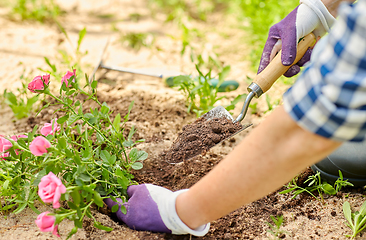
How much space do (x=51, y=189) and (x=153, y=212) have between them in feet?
1.44

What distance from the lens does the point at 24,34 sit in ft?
10.2

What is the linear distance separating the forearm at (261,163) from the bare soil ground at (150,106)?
1.22 ft

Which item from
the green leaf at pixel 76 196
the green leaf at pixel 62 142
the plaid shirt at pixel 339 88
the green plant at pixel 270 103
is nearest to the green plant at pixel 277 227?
the plaid shirt at pixel 339 88

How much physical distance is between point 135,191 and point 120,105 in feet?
3.04

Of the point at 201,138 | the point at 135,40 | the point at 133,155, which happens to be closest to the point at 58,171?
the point at 133,155

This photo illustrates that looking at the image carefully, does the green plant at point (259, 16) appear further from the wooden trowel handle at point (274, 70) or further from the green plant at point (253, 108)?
the wooden trowel handle at point (274, 70)

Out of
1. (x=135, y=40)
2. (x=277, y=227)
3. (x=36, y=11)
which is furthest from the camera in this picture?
(x=36, y=11)

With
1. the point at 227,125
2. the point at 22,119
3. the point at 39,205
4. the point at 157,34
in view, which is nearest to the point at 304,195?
the point at 227,125

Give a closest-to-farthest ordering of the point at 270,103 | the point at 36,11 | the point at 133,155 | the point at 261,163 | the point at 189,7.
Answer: the point at 261,163
the point at 133,155
the point at 270,103
the point at 36,11
the point at 189,7

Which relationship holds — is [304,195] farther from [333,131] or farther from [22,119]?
[22,119]

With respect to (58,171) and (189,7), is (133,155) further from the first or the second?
(189,7)

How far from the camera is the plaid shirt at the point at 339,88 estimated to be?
70 centimetres

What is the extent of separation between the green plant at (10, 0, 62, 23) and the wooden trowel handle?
2.65 metres

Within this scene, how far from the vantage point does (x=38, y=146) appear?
3.59 feet
